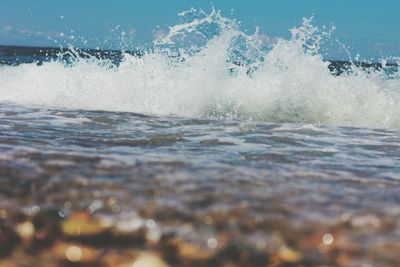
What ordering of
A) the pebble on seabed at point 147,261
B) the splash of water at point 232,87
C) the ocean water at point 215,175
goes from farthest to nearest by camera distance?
the splash of water at point 232,87
the ocean water at point 215,175
the pebble on seabed at point 147,261

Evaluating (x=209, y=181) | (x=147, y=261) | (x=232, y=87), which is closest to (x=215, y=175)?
(x=209, y=181)

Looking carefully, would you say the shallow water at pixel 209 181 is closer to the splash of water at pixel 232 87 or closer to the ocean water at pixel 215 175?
the ocean water at pixel 215 175

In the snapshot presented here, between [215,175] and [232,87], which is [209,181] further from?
[232,87]

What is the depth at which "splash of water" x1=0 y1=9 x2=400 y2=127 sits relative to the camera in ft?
23.9

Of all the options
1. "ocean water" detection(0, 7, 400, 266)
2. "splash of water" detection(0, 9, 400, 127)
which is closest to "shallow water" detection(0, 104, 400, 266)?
"ocean water" detection(0, 7, 400, 266)

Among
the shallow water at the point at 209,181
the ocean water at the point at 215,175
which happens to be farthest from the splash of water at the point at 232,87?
the shallow water at the point at 209,181

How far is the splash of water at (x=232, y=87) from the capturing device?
7273mm

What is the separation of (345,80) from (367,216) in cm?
690

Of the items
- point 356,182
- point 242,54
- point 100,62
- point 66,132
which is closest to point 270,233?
point 356,182

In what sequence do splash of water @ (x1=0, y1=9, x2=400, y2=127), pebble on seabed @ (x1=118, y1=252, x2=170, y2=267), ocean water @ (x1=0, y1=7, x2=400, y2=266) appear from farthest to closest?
splash of water @ (x1=0, y1=9, x2=400, y2=127) < ocean water @ (x1=0, y1=7, x2=400, y2=266) < pebble on seabed @ (x1=118, y1=252, x2=170, y2=267)

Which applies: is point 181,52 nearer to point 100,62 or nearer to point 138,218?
point 100,62

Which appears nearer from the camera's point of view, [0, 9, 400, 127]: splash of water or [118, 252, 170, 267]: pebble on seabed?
[118, 252, 170, 267]: pebble on seabed

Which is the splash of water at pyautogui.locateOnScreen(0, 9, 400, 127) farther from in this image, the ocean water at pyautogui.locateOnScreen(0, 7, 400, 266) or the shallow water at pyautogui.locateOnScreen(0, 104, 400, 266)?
the shallow water at pyautogui.locateOnScreen(0, 104, 400, 266)

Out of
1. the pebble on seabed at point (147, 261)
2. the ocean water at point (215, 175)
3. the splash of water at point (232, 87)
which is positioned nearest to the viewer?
the pebble on seabed at point (147, 261)
